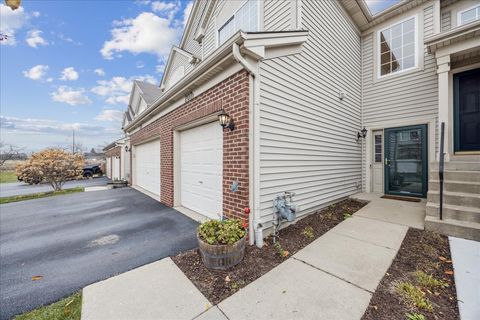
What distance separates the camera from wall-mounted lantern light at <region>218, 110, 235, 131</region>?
3617mm

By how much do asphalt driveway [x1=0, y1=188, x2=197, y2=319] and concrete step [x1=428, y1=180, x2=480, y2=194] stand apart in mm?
4932

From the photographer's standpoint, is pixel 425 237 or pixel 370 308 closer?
pixel 370 308

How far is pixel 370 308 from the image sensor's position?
2.00 meters

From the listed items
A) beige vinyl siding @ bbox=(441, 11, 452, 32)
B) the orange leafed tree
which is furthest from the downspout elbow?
the orange leafed tree

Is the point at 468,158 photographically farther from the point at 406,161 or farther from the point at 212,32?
the point at 212,32

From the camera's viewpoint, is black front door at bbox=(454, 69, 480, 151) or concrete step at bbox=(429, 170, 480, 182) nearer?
concrete step at bbox=(429, 170, 480, 182)

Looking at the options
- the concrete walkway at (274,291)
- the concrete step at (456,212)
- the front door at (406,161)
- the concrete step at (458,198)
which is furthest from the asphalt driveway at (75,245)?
the front door at (406,161)

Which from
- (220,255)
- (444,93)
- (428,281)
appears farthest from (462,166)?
(220,255)

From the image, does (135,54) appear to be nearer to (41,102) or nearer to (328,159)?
(41,102)

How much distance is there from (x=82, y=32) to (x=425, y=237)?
1383 centimetres

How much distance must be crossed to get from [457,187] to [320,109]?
3.13m

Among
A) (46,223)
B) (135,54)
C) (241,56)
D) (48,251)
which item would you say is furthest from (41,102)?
(241,56)

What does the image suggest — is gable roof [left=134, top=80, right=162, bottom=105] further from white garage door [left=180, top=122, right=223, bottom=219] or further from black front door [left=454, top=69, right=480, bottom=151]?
black front door [left=454, top=69, right=480, bottom=151]

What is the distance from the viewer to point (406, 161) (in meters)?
6.40
